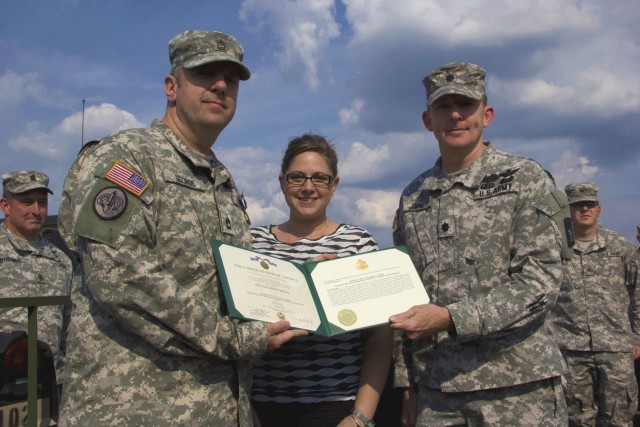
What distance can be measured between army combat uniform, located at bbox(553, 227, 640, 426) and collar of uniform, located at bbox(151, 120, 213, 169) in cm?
566

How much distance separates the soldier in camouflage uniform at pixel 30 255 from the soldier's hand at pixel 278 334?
3559 millimetres

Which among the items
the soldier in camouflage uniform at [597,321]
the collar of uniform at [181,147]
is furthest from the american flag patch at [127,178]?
the soldier in camouflage uniform at [597,321]

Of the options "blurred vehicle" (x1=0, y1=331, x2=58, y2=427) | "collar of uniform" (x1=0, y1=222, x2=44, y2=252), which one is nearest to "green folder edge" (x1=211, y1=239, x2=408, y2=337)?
"blurred vehicle" (x1=0, y1=331, x2=58, y2=427)

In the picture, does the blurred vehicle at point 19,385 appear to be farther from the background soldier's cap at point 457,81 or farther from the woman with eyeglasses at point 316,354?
the background soldier's cap at point 457,81

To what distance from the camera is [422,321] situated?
284 centimetres

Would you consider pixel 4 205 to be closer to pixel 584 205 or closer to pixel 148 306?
pixel 148 306

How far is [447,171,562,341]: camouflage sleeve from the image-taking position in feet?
9.19

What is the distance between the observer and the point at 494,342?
292 centimetres

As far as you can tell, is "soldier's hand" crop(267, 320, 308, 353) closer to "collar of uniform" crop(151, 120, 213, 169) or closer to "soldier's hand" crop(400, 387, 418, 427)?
"collar of uniform" crop(151, 120, 213, 169)

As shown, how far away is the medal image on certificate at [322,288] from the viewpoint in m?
2.65

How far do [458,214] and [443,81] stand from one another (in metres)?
0.70

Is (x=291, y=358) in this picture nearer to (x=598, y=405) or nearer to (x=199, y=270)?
(x=199, y=270)

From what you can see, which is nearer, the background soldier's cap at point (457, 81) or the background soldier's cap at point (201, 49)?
the background soldier's cap at point (201, 49)

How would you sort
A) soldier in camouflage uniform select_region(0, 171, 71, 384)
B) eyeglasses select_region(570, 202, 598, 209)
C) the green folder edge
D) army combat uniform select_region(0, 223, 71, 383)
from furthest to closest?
eyeglasses select_region(570, 202, 598, 209) < soldier in camouflage uniform select_region(0, 171, 71, 384) < army combat uniform select_region(0, 223, 71, 383) < the green folder edge
